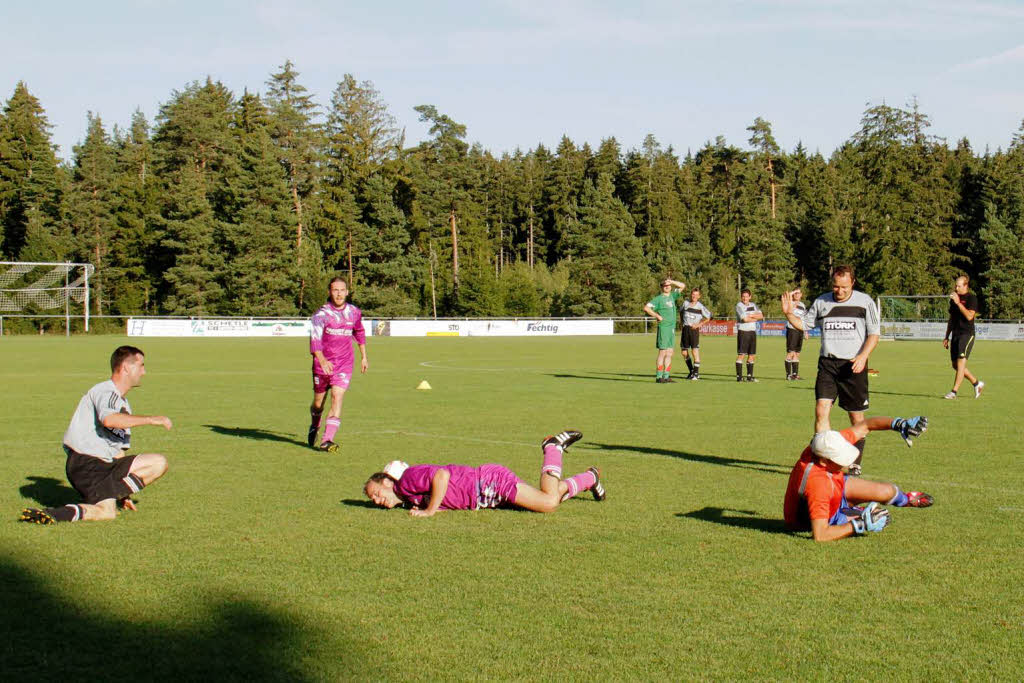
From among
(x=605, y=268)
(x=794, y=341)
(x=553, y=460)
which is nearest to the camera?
(x=553, y=460)

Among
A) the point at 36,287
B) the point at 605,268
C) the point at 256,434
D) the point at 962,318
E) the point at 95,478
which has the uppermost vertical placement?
the point at 605,268

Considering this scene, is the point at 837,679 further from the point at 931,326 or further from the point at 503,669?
the point at 931,326

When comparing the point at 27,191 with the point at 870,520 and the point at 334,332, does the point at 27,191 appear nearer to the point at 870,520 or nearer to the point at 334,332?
the point at 334,332

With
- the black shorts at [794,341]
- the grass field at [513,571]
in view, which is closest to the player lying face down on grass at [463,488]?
the grass field at [513,571]

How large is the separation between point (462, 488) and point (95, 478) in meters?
2.84

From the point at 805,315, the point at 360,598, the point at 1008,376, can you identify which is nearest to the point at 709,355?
the point at 1008,376

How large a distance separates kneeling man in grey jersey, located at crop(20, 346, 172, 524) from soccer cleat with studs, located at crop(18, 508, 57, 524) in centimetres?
12

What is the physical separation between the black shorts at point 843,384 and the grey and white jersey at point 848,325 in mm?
96

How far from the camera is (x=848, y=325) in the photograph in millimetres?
10156

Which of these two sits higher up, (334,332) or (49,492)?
(334,332)

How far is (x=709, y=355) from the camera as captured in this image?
3772 centimetres

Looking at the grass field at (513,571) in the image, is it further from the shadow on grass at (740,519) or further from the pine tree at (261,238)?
the pine tree at (261,238)

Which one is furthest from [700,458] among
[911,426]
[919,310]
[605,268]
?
[605,268]

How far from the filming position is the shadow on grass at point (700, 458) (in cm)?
1063
